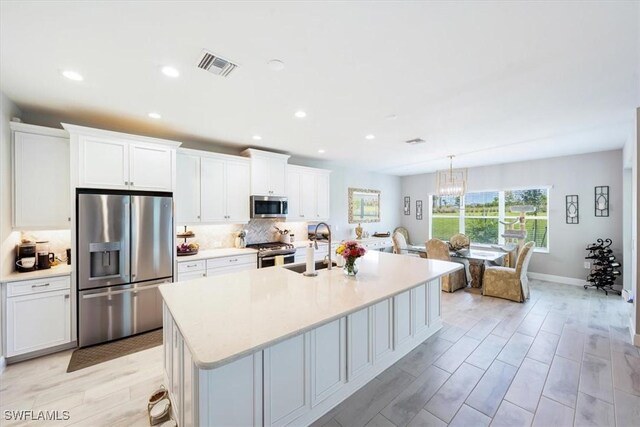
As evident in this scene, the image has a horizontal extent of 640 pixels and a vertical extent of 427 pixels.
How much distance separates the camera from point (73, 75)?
2.10 m

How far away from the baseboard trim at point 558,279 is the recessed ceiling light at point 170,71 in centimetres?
717

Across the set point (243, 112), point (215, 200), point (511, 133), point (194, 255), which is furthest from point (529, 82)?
point (194, 255)

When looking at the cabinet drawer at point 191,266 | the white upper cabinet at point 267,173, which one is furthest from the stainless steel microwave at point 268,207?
the cabinet drawer at point 191,266

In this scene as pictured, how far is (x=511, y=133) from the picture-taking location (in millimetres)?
3609

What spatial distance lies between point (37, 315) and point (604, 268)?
811 cm

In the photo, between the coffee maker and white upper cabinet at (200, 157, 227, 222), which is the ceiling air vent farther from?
the coffee maker

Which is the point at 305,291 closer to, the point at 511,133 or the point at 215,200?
the point at 215,200

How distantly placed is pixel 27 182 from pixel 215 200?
6.45 ft

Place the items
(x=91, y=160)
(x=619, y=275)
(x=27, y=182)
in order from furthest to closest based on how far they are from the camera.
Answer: (x=619, y=275)
(x=91, y=160)
(x=27, y=182)

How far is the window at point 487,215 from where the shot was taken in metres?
5.55

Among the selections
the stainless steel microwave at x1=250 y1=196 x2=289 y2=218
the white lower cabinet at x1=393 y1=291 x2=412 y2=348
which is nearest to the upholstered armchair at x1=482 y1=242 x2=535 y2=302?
the white lower cabinet at x1=393 y1=291 x2=412 y2=348

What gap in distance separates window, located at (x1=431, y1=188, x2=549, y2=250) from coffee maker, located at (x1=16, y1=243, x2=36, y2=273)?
778 cm

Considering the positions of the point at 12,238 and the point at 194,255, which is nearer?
the point at 12,238

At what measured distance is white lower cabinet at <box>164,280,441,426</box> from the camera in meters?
1.40
